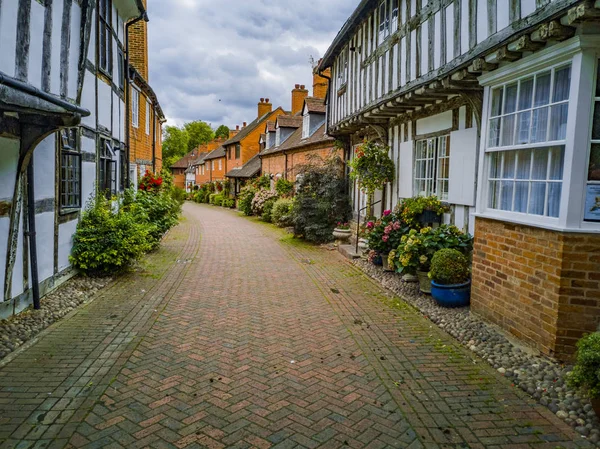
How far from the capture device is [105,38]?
35.0ft

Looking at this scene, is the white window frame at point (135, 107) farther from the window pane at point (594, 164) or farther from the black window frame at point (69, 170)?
the window pane at point (594, 164)

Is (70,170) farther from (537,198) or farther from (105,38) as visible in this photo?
(537,198)

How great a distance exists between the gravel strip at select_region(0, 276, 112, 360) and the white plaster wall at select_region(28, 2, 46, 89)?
10.6 ft

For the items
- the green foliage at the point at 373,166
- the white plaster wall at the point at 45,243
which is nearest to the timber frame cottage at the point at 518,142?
the green foliage at the point at 373,166

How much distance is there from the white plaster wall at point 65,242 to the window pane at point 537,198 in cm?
764

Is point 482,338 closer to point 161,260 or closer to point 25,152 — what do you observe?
point 25,152

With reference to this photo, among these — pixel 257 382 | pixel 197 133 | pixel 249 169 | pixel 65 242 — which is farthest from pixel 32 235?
pixel 197 133

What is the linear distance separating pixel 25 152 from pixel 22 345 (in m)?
2.60

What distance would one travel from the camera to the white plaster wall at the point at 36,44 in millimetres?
5438

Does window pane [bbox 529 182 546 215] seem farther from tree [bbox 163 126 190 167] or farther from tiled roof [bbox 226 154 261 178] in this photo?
tree [bbox 163 126 190 167]

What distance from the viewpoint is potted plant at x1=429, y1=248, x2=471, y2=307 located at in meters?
6.71

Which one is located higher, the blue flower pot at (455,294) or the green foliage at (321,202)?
the green foliage at (321,202)

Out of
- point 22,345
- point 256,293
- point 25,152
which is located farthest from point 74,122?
point 256,293

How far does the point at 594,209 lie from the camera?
4.45 meters
